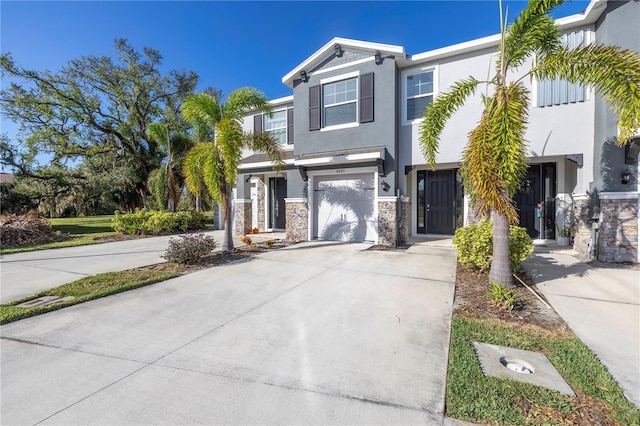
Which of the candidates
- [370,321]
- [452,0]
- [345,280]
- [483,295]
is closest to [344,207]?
[345,280]

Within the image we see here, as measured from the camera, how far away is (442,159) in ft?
29.8

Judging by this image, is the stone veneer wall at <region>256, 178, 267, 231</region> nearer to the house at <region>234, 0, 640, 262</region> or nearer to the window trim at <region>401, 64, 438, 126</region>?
the house at <region>234, 0, 640, 262</region>

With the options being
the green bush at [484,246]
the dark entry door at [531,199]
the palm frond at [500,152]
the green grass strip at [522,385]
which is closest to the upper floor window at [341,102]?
the green bush at [484,246]

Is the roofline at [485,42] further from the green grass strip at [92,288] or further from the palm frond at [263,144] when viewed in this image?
the green grass strip at [92,288]

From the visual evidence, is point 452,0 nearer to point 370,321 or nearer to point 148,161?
point 370,321

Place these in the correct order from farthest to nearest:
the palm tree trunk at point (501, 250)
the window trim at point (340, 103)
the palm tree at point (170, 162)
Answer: the palm tree at point (170, 162) → the window trim at point (340, 103) → the palm tree trunk at point (501, 250)

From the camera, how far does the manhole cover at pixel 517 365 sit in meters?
2.69

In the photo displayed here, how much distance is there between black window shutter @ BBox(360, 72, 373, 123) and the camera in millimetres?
9372

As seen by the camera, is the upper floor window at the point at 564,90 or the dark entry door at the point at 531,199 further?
the dark entry door at the point at 531,199

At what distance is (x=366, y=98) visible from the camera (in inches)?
372

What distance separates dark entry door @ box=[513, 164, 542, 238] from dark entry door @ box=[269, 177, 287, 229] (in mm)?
9871

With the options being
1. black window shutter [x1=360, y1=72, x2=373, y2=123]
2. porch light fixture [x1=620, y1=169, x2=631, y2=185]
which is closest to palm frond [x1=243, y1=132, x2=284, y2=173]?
black window shutter [x1=360, y1=72, x2=373, y2=123]

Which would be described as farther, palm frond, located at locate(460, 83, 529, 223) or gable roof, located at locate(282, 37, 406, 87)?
gable roof, located at locate(282, 37, 406, 87)

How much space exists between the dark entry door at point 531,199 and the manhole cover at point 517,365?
27.3 feet
